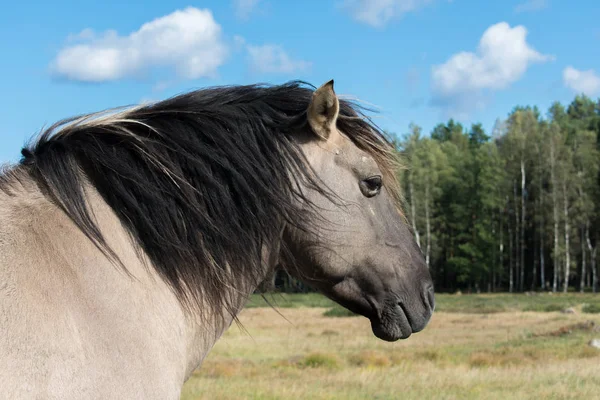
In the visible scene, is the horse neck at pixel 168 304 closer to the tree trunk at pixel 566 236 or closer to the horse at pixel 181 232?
the horse at pixel 181 232

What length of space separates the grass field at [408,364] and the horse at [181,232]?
63cm

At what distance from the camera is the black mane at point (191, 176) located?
9.13ft

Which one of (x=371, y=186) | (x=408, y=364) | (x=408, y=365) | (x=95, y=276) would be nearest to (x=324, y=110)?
(x=371, y=186)

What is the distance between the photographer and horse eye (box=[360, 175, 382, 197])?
10.8ft

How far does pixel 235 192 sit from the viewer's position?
9.89 ft

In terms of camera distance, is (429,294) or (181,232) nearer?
(181,232)

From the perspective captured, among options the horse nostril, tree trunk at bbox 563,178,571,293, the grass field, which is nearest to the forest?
tree trunk at bbox 563,178,571,293

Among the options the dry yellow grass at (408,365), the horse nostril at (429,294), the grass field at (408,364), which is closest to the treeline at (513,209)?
the grass field at (408,364)

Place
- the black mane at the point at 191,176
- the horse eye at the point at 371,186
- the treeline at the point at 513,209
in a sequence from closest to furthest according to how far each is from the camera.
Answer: the black mane at the point at 191,176 < the horse eye at the point at 371,186 < the treeline at the point at 513,209

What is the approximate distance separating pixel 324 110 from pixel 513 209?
61291 mm

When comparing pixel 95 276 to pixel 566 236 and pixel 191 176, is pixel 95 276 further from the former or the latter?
pixel 566 236

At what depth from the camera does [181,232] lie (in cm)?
286

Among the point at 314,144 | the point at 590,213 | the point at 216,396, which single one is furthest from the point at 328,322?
the point at 590,213

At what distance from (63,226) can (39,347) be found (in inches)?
20.9
